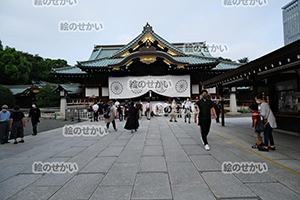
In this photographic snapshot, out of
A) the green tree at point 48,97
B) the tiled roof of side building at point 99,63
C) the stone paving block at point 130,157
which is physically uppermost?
the tiled roof of side building at point 99,63

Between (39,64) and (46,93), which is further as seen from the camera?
(39,64)

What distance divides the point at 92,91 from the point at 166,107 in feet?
28.8

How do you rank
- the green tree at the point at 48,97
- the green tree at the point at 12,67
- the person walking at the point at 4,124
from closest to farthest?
the person walking at the point at 4,124
the green tree at the point at 48,97
the green tree at the point at 12,67

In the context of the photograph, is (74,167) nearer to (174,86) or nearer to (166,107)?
(166,107)

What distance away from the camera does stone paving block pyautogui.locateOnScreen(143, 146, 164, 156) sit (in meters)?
4.53

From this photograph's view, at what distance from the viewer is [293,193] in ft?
8.07

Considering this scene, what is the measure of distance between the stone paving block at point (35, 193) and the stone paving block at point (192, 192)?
205cm

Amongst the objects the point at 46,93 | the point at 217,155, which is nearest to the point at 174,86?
the point at 217,155

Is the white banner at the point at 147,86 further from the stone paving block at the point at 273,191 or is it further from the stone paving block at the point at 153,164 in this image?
the stone paving block at the point at 273,191

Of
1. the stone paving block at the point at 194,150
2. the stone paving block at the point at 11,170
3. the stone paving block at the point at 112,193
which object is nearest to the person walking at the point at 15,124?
the stone paving block at the point at 11,170

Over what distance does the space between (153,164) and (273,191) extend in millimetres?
2245

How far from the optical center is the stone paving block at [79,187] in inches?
99.2

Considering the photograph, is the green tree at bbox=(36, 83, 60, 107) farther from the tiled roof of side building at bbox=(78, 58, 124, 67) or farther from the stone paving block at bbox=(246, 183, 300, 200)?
the stone paving block at bbox=(246, 183, 300, 200)

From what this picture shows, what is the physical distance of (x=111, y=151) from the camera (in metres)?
4.93
